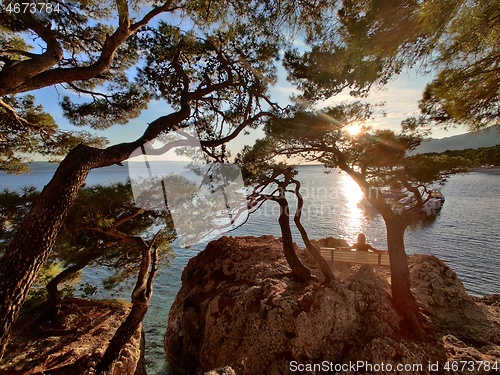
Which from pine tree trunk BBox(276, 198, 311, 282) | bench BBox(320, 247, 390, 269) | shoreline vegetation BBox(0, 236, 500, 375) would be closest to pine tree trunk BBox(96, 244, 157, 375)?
shoreline vegetation BBox(0, 236, 500, 375)

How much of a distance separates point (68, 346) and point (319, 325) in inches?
206

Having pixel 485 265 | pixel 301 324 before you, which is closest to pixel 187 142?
pixel 301 324

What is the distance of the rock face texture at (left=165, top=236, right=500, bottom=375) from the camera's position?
153 inches

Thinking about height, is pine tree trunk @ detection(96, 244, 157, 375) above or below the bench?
above

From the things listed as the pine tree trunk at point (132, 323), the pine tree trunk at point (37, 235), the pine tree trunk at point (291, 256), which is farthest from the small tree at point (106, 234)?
the pine tree trunk at point (291, 256)

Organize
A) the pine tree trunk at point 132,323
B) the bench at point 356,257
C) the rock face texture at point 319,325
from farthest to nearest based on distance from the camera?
the bench at point 356,257
the rock face texture at point 319,325
the pine tree trunk at point 132,323

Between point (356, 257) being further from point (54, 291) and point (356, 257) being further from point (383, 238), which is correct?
point (383, 238)

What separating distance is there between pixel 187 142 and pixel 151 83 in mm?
1687

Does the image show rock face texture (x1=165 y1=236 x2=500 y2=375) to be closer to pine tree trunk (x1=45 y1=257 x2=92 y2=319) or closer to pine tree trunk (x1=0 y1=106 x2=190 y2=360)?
pine tree trunk (x1=45 y1=257 x2=92 y2=319)

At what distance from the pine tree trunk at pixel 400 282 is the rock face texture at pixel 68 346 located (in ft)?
17.8

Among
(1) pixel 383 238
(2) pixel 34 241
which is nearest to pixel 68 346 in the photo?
(2) pixel 34 241

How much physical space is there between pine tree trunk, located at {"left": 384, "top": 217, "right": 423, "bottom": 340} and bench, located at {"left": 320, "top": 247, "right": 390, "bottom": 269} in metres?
2.60

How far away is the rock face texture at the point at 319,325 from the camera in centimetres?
389

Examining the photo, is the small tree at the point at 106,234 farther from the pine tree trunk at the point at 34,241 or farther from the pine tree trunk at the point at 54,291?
the pine tree trunk at the point at 34,241
